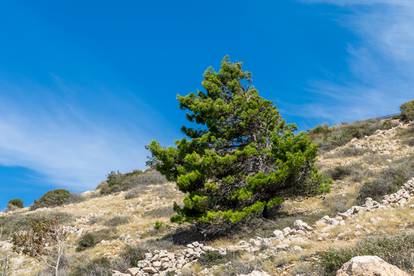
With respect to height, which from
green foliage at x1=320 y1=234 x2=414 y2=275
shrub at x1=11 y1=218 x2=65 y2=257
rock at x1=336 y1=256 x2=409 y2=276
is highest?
shrub at x1=11 y1=218 x2=65 y2=257

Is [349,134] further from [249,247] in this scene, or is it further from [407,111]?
[249,247]

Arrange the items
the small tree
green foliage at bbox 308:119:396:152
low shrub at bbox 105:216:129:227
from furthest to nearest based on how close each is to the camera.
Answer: green foliage at bbox 308:119:396:152 → low shrub at bbox 105:216:129:227 → the small tree

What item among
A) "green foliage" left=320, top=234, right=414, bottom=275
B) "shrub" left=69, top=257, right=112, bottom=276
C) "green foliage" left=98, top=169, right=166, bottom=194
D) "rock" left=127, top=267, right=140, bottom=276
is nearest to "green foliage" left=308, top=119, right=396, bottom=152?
"green foliage" left=98, top=169, right=166, bottom=194

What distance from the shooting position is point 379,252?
6.43 metres

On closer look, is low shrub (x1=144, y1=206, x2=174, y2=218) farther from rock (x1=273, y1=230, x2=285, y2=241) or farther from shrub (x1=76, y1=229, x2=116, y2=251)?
rock (x1=273, y1=230, x2=285, y2=241)

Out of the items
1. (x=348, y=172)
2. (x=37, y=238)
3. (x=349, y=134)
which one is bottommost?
(x=37, y=238)

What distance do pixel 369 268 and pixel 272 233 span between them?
24.9ft

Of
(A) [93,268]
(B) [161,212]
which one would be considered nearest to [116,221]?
(B) [161,212]

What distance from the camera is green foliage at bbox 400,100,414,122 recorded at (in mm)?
29656

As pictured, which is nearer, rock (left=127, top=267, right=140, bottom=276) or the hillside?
the hillside

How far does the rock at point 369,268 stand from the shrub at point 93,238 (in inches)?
515

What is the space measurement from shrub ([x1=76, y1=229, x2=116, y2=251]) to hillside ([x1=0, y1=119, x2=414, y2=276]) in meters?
0.04

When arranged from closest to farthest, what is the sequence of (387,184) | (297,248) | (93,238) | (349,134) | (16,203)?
(297,248) → (387,184) → (93,238) → (349,134) → (16,203)

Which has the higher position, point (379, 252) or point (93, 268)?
point (93, 268)
